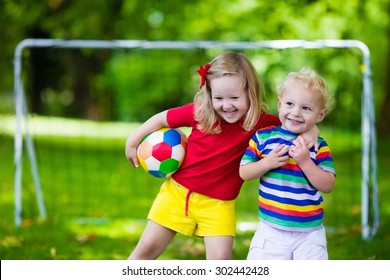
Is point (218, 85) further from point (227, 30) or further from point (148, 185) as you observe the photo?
point (227, 30)

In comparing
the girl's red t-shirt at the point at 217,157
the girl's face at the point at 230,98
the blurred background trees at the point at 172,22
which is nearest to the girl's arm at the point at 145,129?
the girl's red t-shirt at the point at 217,157

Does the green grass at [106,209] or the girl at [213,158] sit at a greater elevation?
the girl at [213,158]

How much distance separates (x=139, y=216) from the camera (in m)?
6.65

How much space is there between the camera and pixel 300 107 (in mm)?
3359

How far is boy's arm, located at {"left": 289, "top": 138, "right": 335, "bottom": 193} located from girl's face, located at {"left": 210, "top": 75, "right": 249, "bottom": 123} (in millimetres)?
414

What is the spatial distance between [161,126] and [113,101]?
555 inches

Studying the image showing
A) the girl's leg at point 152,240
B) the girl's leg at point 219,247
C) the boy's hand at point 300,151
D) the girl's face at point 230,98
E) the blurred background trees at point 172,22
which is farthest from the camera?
the blurred background trees at point 172,22

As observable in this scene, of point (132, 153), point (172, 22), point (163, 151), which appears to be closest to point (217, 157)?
point (163, 151)

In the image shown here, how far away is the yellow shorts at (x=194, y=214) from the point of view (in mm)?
3721

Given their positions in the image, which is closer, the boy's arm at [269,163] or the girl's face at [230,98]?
the boy's arm at [269,163]

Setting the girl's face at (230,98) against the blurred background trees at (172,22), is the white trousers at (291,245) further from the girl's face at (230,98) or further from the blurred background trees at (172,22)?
the blurred background trees at (172,22)

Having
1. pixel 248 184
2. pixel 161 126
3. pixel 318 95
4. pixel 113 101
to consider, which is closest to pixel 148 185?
pixel 248 184

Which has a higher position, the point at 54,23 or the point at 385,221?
the point at 54,23

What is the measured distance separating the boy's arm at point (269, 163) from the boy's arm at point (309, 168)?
46 mm
